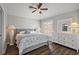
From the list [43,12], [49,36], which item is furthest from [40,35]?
[43,12]

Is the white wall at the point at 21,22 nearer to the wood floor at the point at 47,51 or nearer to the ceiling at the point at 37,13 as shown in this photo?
the ceiling at the point at 37,13

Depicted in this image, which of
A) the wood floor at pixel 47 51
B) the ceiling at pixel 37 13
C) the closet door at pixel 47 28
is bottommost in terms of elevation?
the wood floor at pixel 47 51

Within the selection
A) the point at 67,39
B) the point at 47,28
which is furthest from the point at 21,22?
the point at 67,39

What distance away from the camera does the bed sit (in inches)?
59.8

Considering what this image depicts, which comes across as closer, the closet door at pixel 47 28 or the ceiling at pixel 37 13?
the ceiling at pixel 37 13

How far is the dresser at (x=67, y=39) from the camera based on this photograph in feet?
5.10

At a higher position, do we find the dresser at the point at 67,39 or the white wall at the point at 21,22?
the white wall at the point at 21,22

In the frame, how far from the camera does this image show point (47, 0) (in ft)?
Result: 4.99

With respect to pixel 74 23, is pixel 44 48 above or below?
below

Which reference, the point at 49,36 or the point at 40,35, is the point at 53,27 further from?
the point at 40,35

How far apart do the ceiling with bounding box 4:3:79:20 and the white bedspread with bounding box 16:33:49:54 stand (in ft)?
1.31

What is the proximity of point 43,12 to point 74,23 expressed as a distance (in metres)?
0.66

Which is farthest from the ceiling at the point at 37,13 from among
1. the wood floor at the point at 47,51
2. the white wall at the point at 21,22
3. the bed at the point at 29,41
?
the wood floor at the point at 47,51

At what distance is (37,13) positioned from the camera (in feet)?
5.03
